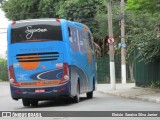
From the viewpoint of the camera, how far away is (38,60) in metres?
20.9

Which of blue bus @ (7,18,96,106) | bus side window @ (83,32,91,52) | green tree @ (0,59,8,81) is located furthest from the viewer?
green tree @ (0,59,8,81)

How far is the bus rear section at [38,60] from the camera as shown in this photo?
2075 cm

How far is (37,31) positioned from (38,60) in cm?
120

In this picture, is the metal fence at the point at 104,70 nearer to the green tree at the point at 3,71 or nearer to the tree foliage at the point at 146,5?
the tree foliage at the point at 146,5

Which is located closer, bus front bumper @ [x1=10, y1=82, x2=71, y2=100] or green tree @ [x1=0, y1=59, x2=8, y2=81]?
bus front bumper @ [x1=10, y1=82, x2=71, y2=100]

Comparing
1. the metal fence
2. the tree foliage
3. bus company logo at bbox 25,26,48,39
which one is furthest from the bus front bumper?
the metal fence

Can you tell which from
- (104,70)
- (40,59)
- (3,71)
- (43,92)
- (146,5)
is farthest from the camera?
(3,71)

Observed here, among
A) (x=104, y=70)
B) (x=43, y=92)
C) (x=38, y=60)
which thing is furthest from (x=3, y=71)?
(x=43, y=92)

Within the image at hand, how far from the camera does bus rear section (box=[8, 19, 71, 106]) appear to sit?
20.8 meters

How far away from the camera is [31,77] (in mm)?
20844

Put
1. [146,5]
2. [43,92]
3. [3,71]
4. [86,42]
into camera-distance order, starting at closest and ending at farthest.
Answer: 1. [43,92]
2. [86,42]
3. [146,5]
4. [3,71]

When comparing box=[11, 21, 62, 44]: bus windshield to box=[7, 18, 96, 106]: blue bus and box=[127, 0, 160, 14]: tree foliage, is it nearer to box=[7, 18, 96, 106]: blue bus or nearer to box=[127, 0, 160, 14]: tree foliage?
box=[7, 18, 96, 106]: blue bus

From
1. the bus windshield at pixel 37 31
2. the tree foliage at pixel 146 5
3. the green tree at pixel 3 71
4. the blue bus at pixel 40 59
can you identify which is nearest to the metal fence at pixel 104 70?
the tree foliage at pixel 146 5

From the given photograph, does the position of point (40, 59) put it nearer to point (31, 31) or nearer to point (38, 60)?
point (38, 60)
